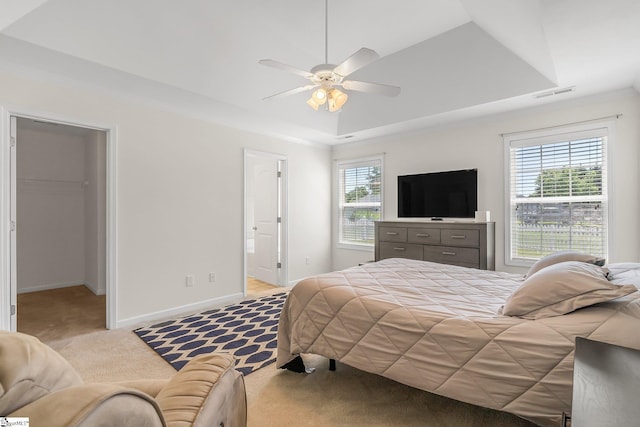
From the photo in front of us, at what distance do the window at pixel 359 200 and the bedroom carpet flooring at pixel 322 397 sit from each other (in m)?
3.13

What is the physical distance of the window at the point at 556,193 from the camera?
3.37 m

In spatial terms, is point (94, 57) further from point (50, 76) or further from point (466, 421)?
point (466, 421)

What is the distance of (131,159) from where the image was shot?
3387 mm

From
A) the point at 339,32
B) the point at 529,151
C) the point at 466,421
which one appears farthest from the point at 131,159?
the point at 529,151

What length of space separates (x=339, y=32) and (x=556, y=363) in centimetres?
320

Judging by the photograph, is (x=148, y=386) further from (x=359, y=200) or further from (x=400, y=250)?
(x=359, y=200)

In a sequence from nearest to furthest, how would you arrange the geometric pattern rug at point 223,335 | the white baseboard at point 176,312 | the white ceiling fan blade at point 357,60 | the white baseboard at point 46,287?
the white ceiling fan blade at point 357,60
the geometric pattern rug at point 223,335
the white baseboard at point 176,312
the white baseboard at point 46,287

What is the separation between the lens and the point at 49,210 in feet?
16.6

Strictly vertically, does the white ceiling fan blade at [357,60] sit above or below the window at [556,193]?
above

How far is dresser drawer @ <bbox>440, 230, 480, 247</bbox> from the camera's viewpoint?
3.78 m

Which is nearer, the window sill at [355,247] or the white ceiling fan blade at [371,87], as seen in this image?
the white ceiling fan blade at [371,87]

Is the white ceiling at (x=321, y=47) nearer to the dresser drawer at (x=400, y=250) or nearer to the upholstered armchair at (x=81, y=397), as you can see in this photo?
the dresser drawer at (x=400, y=250)

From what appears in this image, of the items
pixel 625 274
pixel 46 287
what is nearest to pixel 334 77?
pixel 625 274

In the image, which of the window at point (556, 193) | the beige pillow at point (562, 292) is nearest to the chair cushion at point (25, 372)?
the beige pillow at point (562, 292)
